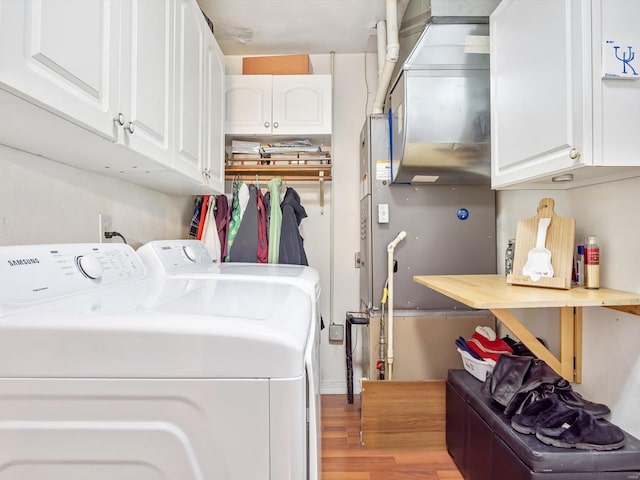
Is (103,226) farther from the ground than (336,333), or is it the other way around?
(103,226)

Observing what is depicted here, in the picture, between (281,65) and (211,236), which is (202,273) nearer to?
(211,236)

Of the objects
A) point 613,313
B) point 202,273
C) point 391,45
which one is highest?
point 391,45


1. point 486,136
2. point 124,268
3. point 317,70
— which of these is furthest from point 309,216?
point 124,268

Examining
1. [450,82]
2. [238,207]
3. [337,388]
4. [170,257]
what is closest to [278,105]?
[238,207]

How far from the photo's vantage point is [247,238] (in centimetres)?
214

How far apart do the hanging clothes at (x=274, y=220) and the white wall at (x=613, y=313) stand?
58.9 inches

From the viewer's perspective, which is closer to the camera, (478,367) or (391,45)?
(478,367)

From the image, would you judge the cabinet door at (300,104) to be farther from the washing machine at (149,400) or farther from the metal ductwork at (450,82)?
the washing machine at (149,400)

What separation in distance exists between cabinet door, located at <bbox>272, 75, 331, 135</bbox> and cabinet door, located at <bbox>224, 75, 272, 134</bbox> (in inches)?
2.6

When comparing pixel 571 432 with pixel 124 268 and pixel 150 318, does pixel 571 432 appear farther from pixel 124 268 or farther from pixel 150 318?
pixel 124 268

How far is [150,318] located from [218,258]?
5.39ft

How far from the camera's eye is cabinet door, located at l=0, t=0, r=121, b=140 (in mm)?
643

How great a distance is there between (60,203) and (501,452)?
174cm

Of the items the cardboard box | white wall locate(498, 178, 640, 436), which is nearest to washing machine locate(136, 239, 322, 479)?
white wall locate(498, 178, 640, 436)
